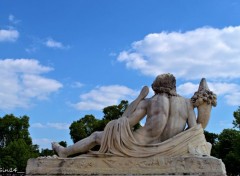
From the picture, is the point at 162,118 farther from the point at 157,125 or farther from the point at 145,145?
the point at 145,145

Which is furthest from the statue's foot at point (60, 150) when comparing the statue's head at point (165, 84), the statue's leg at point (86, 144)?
the statue's head at point (165, 84)

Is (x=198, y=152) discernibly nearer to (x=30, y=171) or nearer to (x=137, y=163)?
(x=137, y=163)

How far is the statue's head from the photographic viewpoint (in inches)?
363

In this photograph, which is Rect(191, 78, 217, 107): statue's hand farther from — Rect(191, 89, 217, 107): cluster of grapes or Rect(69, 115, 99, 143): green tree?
Rect(69, 115, 99, 143): green tree

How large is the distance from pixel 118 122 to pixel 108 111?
25383 millimetres

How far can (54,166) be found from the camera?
884cm

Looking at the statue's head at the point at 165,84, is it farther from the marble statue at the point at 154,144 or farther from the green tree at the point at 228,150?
the green tree at the point at 228,150

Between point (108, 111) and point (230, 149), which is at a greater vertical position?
point (108, 111)

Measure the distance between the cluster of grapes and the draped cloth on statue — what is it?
2.05 ft

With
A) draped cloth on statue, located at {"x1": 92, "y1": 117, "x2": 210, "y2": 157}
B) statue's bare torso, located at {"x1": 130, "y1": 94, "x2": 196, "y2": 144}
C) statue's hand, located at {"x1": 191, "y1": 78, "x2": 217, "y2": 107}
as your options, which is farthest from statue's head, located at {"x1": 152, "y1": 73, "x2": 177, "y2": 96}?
draped cloth on statue, located at {"x1": 92, "y1": 117, "x2": 210, "y2": 157}

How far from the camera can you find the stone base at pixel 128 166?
26.5ft

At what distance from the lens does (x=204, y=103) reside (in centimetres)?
902

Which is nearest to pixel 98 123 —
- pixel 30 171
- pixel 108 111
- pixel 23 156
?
pixel 108 111

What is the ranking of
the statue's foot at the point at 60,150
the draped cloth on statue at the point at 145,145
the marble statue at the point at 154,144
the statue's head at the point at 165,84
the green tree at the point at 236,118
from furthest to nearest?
the green tree at the point at 236,118, the statue's foot at the point at 60,150, the statue's head at the point at 165,84, the draped cloth on statue at the point at 145,145, the marble statue at the point at 154,144
